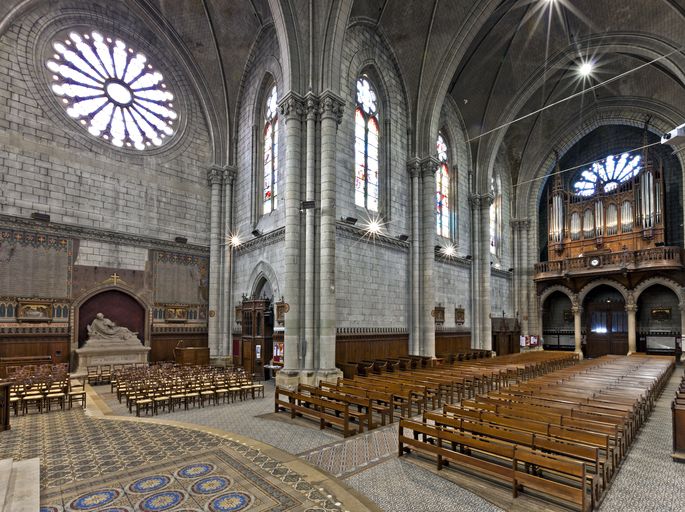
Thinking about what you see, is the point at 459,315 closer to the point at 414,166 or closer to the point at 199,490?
the point at 414,166

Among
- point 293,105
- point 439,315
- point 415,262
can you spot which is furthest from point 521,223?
point 293,105

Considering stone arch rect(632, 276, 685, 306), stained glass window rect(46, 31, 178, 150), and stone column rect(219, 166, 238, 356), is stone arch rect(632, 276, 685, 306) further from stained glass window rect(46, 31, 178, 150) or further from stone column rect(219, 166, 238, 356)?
stained glass window rect(46, 31, 178, 150)

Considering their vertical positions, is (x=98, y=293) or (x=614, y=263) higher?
(x=614, y=263)

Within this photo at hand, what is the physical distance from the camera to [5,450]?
6703 millimetres

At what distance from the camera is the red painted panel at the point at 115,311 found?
16391mm

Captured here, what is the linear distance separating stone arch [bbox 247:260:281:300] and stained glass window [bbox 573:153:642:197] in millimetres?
23096

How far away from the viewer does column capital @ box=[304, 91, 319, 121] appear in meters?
14.4

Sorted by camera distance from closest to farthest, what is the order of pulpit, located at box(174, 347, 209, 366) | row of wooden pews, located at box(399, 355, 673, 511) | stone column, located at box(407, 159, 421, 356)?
row of wooden pews, located at box(399, 355, 673, 511) < pulpit, located at box(174, 347, 209, 366) < stone column, located at box(407, 159, 421, 356)

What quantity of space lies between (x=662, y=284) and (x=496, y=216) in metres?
10.4

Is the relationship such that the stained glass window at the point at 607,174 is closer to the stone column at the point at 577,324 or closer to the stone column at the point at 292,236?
the stone column at the point at 577,324

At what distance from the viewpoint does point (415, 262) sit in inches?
748

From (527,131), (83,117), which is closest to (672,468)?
(83,117)

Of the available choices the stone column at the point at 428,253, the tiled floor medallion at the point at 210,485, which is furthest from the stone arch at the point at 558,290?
the tiled floor medallion at the point at 210,485

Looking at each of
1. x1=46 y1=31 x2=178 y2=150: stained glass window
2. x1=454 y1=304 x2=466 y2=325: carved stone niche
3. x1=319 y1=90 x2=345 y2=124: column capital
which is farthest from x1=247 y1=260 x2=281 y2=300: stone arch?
x1=454 y1=304 x2=466 y2=325: carved stone niche
